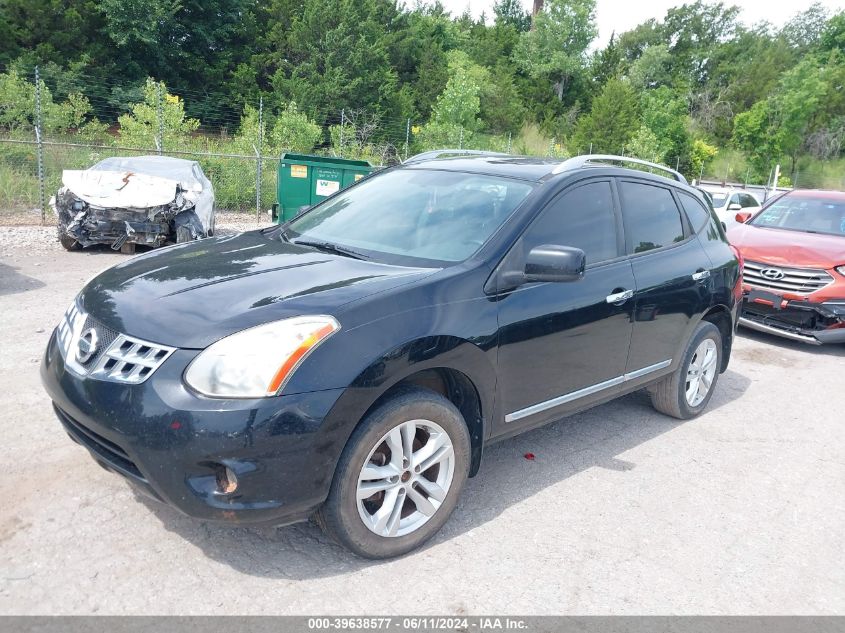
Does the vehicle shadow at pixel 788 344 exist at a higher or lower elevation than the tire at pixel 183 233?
lower

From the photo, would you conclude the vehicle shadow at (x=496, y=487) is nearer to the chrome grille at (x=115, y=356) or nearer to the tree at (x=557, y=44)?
the chrome grille at (x=115, y=356)

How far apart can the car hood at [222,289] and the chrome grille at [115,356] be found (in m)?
0.04

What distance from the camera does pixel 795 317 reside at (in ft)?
24.6

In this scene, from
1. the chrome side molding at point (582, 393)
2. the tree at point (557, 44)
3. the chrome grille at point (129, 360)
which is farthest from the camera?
the tree at point (557, 44)

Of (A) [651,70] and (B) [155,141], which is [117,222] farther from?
(A) [651,70]

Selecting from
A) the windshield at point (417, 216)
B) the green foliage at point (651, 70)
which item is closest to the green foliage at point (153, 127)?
the windshield at point (417, 216)

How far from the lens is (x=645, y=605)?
2.93 m

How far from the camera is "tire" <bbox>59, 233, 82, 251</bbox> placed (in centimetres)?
1018

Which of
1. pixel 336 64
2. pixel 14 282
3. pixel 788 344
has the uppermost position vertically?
pixel 336 64

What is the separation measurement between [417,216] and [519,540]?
1811mm

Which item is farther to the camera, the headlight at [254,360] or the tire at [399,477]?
the tire at [399,477]

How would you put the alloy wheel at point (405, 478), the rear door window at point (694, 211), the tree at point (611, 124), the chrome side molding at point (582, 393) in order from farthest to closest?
the tree at point (611, 124)
the rear door window at point (694, 211)
the chrome side molding at point (582, 393)
the alloy wheel at point (405, 478)

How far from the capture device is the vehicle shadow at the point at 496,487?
3.02 meters

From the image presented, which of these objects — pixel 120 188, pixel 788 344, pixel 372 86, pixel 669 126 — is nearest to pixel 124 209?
pixel 120 188
